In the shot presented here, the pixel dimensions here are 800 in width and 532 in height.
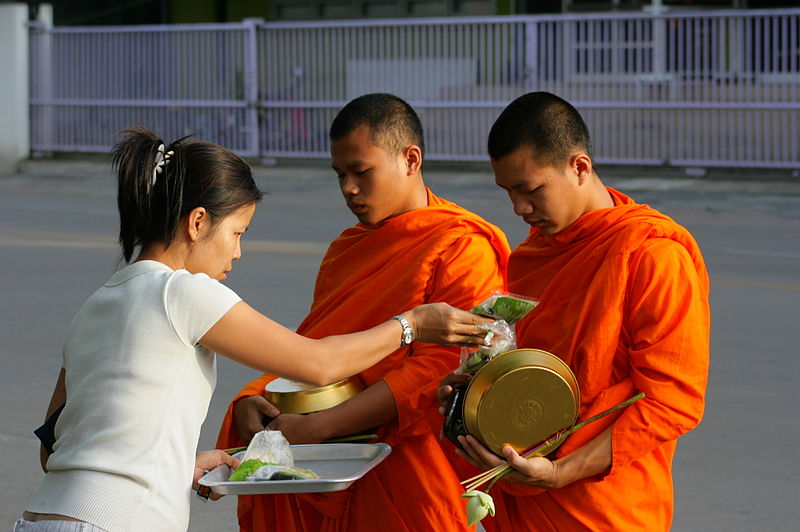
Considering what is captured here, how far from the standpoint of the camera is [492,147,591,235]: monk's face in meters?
3.12

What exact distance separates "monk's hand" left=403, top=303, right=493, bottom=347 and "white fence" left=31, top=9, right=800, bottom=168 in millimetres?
13883

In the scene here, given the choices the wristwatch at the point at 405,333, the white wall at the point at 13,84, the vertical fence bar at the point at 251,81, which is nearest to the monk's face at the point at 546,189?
the wristwatch at the point at 405,333

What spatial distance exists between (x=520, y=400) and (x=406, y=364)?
693 mm

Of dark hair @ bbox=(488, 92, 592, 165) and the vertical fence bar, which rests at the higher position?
the vertical fence bar

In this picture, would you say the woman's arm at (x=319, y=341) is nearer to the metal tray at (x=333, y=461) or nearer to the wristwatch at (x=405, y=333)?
the wristwatch at (x=405, y=333)

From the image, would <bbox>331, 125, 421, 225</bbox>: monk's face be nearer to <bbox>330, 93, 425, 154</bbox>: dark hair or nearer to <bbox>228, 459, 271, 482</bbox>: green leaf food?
<bbox>330, 93, 425, 154</bbox>: dark hair

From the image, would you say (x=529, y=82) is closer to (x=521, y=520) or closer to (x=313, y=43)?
(x=313, y=43)

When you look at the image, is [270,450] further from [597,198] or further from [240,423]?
[597,198]

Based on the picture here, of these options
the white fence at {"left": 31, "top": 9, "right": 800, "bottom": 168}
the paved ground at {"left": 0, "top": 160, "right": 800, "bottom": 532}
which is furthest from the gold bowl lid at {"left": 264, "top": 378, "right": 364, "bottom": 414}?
the white fence at {"left": 31, "top": 9, "right": 800, "bottom": 168}

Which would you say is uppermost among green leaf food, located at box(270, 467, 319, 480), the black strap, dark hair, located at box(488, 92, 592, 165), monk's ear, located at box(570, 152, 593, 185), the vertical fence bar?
the vertical fence bar

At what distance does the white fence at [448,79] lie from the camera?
54.3 feet

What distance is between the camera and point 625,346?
9.70 feet

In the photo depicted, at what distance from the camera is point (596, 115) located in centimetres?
1748

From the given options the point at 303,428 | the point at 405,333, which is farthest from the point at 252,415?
the point at 405,333
